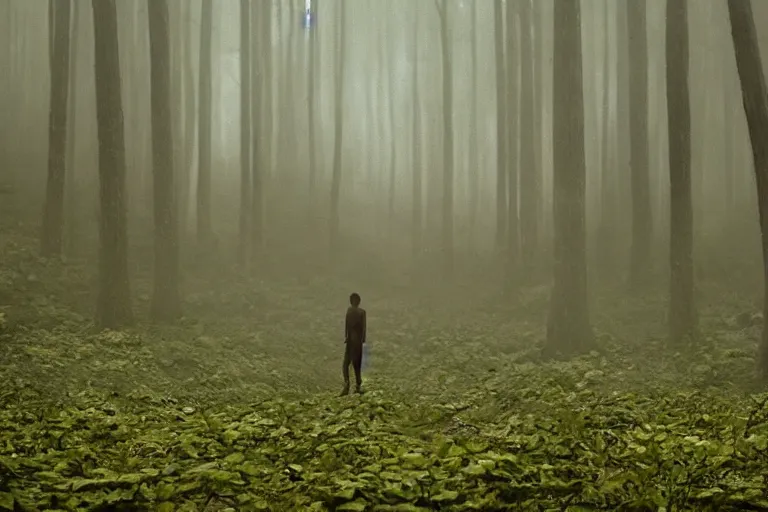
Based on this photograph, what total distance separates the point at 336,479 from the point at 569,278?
9.16 meters

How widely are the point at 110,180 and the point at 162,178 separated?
1747mm

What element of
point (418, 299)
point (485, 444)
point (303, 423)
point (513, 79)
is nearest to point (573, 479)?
point (485, 444)

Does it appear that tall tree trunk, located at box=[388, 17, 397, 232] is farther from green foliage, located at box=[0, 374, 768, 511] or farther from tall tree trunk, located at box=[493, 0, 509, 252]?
green foliage, located at box=[0, 374, 768, 511]

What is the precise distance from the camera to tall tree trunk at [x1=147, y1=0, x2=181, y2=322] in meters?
14.1

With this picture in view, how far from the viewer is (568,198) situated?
13117 millimetres

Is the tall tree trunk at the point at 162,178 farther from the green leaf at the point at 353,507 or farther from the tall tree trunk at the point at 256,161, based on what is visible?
the green leaf at the point at 353,507

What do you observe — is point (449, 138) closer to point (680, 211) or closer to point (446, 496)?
point (680, 211)

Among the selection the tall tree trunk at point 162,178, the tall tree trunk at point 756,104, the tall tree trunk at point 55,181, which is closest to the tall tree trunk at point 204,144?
the tall tree trunk at point 55,181

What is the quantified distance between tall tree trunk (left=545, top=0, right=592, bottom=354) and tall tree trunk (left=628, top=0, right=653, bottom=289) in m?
4.40

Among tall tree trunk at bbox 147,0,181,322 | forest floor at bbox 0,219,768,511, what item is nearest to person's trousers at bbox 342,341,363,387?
forest floor at bbox 0,219,768,511

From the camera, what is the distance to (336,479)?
4988 millimetres

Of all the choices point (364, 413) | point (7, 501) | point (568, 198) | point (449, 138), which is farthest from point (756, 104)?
point (449, 138)

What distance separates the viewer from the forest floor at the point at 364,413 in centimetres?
468

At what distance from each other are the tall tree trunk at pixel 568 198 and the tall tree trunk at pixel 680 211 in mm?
1686
